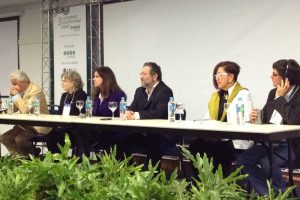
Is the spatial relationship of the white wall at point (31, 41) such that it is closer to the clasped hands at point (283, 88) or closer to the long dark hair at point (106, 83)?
the long dark hair at point (106, 83)

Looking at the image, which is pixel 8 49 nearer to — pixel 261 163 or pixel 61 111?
pixel 61 111

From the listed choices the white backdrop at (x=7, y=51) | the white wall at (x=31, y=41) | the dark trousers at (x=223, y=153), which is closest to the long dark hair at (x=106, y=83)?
the dark trousers at (x=223, y=153)

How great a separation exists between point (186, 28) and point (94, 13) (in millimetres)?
1607

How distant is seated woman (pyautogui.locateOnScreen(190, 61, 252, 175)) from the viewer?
380cm

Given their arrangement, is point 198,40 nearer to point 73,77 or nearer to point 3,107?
point 73,77

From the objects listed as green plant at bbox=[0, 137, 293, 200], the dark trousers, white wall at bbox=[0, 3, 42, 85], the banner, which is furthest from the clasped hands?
white wall at bbox=[0, 3, 42, 85]

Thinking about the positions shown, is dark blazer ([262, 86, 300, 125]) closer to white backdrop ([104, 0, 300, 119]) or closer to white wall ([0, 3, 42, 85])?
white backdrop ([104, 0, 300, 119])

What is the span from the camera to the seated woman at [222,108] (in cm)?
380

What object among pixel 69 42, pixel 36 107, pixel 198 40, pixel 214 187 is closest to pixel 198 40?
pixel 198 40

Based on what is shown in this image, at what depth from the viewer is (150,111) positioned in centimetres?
433

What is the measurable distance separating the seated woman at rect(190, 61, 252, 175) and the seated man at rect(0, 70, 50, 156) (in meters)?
1.90

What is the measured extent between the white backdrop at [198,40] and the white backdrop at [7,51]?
2.54 metres

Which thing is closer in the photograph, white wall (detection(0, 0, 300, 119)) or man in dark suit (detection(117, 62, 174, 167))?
man in dark suit (detection(117, 62, 174, 167))

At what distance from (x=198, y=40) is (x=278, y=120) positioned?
243cm
